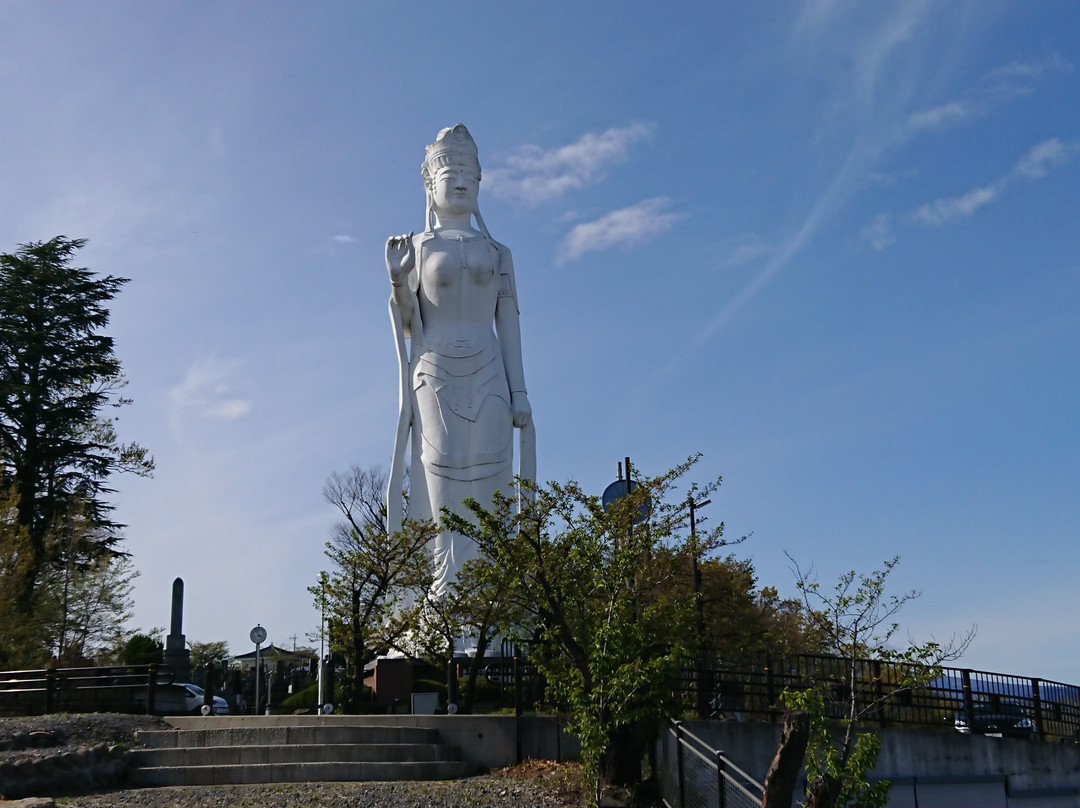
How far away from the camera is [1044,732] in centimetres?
1769

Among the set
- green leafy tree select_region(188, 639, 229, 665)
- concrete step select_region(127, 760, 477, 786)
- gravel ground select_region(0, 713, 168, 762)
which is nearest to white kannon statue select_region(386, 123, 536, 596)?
gravel ground select_region(0, 713, 168, 762)

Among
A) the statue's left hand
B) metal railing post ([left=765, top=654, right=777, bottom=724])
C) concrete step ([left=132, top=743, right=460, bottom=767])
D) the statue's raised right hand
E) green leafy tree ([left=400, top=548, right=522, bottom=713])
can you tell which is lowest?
concrete step ([left=132, top=743, right=460, bottom=767])

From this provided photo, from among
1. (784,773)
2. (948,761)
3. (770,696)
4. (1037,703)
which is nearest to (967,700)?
(948,761)

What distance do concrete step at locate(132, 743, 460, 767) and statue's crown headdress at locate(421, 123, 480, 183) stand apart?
1167 centimetres

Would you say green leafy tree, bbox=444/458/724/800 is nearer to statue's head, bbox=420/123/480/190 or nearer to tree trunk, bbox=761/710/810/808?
tree trunk, bbox=761/710/810/808

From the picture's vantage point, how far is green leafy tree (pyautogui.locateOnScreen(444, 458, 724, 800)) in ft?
34.0

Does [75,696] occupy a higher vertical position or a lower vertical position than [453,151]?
lower

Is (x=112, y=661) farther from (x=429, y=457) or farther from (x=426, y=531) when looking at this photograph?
(x=426, y=531)

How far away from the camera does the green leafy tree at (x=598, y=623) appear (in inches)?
408

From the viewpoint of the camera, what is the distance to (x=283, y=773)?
11.5 metres

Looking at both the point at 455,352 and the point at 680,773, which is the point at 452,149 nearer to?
the point at 455,352

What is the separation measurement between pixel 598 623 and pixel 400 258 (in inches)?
422

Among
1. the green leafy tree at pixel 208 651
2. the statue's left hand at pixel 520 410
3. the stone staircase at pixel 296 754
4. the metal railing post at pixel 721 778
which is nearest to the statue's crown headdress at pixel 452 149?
the statue's left hand at pixel 520 410

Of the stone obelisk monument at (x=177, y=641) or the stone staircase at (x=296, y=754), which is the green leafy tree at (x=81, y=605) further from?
the stone staircase at (x=296, y=754)
